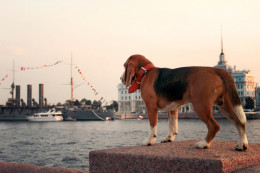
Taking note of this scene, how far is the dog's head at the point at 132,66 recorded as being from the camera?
5.46 metres

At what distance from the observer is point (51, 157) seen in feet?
76.8

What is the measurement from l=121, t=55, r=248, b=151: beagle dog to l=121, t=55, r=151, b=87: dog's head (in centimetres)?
2

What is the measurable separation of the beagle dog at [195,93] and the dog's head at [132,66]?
0.06ft

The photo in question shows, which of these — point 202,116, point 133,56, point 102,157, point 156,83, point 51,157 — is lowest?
point 51,157

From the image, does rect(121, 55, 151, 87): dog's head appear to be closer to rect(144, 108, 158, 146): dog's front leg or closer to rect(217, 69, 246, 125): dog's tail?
rect(144, 108, 158, 146): dog's front leg

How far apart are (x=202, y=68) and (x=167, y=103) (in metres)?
0.73

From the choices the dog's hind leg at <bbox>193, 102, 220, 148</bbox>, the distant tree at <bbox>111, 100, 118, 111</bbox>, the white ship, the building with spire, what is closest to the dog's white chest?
the dog's hind leg at <bbox>193, 102, 220, 148</bbox>

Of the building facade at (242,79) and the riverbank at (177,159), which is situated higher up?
the building facade at (242,79)

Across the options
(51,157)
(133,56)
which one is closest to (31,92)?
(51,157)

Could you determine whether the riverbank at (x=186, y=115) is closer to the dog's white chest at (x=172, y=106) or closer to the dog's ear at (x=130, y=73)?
the dog's ear at (x=130, y=73)

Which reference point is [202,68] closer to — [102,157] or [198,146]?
[198,146]

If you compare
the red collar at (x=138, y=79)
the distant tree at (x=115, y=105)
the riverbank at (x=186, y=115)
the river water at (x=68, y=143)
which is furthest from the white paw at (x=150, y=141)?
the distant tree at (x=115, y=105)

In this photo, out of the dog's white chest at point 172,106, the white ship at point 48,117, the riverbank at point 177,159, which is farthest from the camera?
the white ship at point 48,117

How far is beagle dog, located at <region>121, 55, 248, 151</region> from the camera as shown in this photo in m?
4.40
